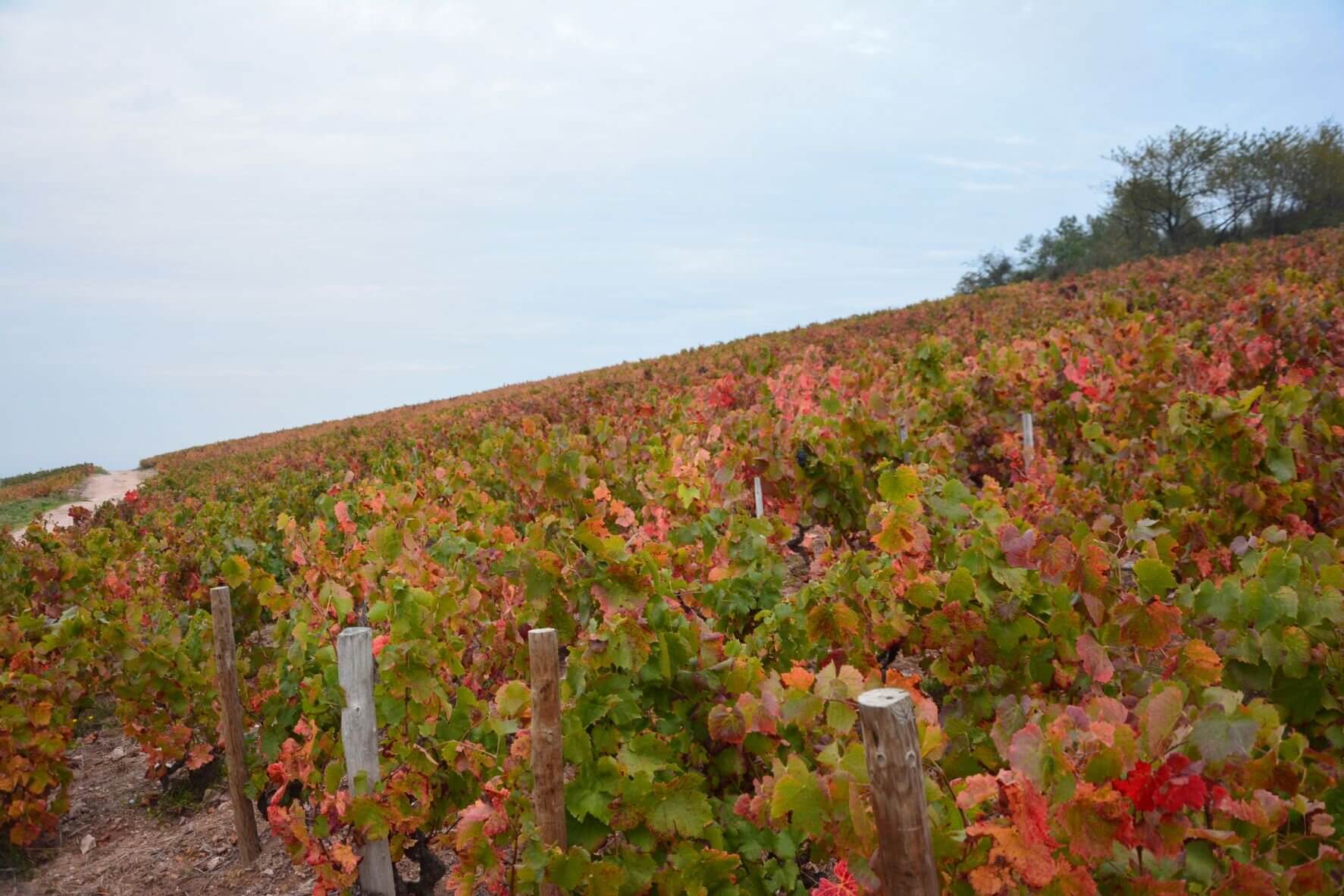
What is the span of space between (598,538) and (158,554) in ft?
23.7

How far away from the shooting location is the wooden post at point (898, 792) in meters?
1.58

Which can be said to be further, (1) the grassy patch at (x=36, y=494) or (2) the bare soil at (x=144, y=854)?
(1) the grassy patch at (x=36, y=494)

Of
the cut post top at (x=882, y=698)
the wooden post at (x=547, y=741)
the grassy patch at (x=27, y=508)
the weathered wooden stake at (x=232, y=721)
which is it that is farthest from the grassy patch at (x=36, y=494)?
the cut post top at (x=882, y=698)

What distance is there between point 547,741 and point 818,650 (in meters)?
1.15

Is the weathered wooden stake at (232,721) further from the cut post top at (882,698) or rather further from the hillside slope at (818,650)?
the cut post top at (882,698)

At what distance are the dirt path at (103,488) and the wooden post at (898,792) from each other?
25.9 meters

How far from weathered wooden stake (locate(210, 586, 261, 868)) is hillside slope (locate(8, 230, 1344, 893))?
0.40 ft

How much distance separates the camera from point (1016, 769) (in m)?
1.54

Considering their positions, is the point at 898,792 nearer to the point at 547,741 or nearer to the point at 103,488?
the point at 547,741

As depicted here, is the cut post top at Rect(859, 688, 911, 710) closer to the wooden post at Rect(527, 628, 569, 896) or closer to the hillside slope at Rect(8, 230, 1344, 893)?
the hillside slope at Rect(8, 230, 1344, 893)

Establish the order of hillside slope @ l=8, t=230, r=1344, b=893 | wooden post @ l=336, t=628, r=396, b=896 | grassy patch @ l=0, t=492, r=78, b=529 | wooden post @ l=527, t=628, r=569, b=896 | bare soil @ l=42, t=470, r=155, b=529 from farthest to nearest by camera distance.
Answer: bare soil @ l=42, t=470, r=155, b=529 < grassy patch @ l=0, t=492, r=78, b=529 < wooden post @ l=336, t=628, r=396, b=896 < wooden post @ l=527, t=628, r=569, b=896 < hillside slope @ l=8, t=230, r=1344, b=893

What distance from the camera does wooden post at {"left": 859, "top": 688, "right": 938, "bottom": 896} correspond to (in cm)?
158

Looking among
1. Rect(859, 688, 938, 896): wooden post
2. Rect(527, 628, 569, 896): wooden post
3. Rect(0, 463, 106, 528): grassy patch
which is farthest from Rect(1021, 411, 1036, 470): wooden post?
Rect(0, 463, 106, 528): grassy patch

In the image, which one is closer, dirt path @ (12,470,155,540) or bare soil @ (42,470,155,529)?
dirt path @ (12,470,155,540)
